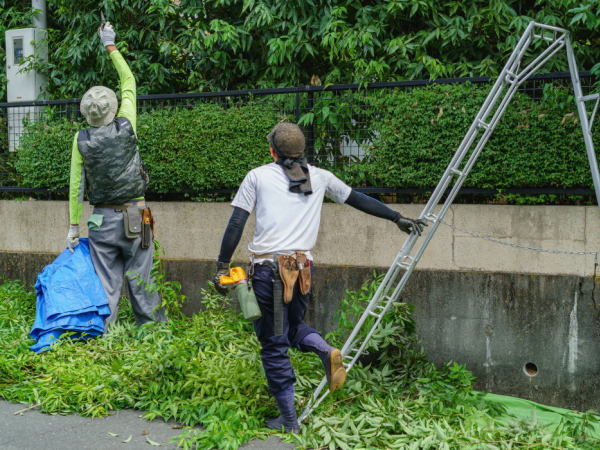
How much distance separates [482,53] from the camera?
749 centimetres

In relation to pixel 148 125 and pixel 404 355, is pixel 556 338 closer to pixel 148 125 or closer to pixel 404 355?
pixel 404 355

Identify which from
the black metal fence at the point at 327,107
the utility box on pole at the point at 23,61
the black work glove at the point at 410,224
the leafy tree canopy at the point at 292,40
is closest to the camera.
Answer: the black work glove at the point at 410,224

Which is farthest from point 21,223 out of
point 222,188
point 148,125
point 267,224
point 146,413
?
point 267,224

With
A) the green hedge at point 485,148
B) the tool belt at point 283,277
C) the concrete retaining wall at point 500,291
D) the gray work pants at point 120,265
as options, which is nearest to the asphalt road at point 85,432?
the tool belt at point 283,277

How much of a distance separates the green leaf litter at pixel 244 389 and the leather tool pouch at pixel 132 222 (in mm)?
630

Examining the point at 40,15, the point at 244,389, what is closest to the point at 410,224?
the point at 244,389

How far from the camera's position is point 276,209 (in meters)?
4.73

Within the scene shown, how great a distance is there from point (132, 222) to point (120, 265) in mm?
505

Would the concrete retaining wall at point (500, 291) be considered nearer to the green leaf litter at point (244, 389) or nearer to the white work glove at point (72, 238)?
the green leaf litter at point (244, 389)

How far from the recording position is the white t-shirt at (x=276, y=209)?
4723mm

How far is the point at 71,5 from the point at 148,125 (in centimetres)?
269

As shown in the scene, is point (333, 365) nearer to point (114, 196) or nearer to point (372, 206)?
point (372, 206)

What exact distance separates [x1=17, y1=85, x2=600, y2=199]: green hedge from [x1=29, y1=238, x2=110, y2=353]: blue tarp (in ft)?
4.58

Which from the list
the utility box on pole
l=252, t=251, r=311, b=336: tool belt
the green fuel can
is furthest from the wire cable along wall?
the utility box on pole
